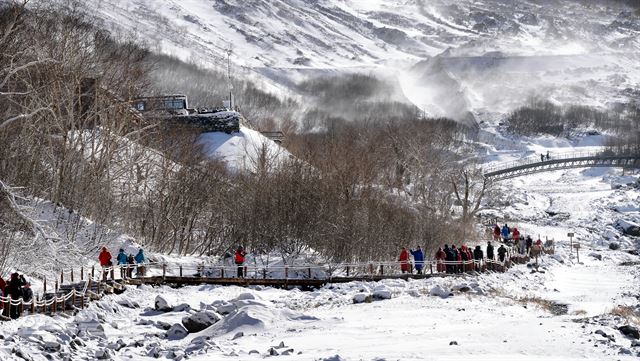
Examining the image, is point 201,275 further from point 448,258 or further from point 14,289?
point 14,289

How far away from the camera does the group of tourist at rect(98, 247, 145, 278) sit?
98.0 ft

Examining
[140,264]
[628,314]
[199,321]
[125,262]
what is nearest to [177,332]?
[199,321]

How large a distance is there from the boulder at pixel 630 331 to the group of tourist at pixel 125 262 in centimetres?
1640

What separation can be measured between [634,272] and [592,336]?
97.4 feet

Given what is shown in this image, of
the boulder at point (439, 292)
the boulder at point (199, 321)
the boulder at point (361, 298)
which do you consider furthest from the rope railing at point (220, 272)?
the boulder at point (361, 298)

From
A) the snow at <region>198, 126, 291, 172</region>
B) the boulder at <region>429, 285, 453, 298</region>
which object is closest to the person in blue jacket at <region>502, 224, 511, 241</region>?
the snow at <region>198, 126, 291, 172</region>

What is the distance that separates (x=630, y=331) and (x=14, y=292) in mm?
15273

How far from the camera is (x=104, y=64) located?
4622 centimetres

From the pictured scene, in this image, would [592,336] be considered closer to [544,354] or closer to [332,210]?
[544,354]

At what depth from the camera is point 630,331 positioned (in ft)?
66.7

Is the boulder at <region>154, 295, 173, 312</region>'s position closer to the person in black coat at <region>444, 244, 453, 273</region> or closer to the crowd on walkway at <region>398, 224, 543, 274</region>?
the crowd on walkway at <region>398, 224, 543, 274</region>

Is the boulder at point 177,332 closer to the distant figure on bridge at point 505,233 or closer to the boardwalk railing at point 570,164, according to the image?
the distant figure on bridge at point 505,233

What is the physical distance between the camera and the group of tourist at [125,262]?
2987 cm

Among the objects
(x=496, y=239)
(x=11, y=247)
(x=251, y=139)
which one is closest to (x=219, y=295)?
(x=11, y=247)
